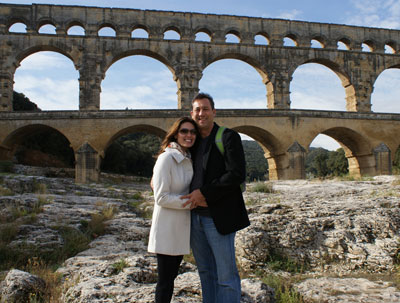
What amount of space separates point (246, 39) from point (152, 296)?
22.7m

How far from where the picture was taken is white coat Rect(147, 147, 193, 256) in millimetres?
2496

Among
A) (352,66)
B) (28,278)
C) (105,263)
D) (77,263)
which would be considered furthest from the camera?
(352,66)

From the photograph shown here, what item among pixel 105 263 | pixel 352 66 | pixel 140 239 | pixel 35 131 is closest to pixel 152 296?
pixel 105 263

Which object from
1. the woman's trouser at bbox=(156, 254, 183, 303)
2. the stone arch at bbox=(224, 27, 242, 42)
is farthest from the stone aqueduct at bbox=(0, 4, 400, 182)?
the woman's trouser at bbox=(156, 254, 183, 303)

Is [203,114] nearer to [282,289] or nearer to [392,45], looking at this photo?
[282,289]

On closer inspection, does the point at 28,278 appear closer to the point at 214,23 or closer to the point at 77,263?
the point at 77,263

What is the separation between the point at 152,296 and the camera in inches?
112

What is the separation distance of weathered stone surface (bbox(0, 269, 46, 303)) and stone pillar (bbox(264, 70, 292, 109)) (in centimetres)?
2040

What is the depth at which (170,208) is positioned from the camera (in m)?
2.55

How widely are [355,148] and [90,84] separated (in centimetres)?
1790

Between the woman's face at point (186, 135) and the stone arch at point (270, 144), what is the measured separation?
55.2 ft

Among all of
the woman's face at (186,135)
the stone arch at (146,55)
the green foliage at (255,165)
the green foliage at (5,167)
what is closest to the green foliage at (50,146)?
the green foliage at (5,167)

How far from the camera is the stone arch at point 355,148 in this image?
800 inches

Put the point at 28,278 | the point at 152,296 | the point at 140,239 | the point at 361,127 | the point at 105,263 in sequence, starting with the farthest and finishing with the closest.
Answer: the point at 361,127, the point at 140,239, the point at 105,263, the point at 28,278, the point at 152,296
